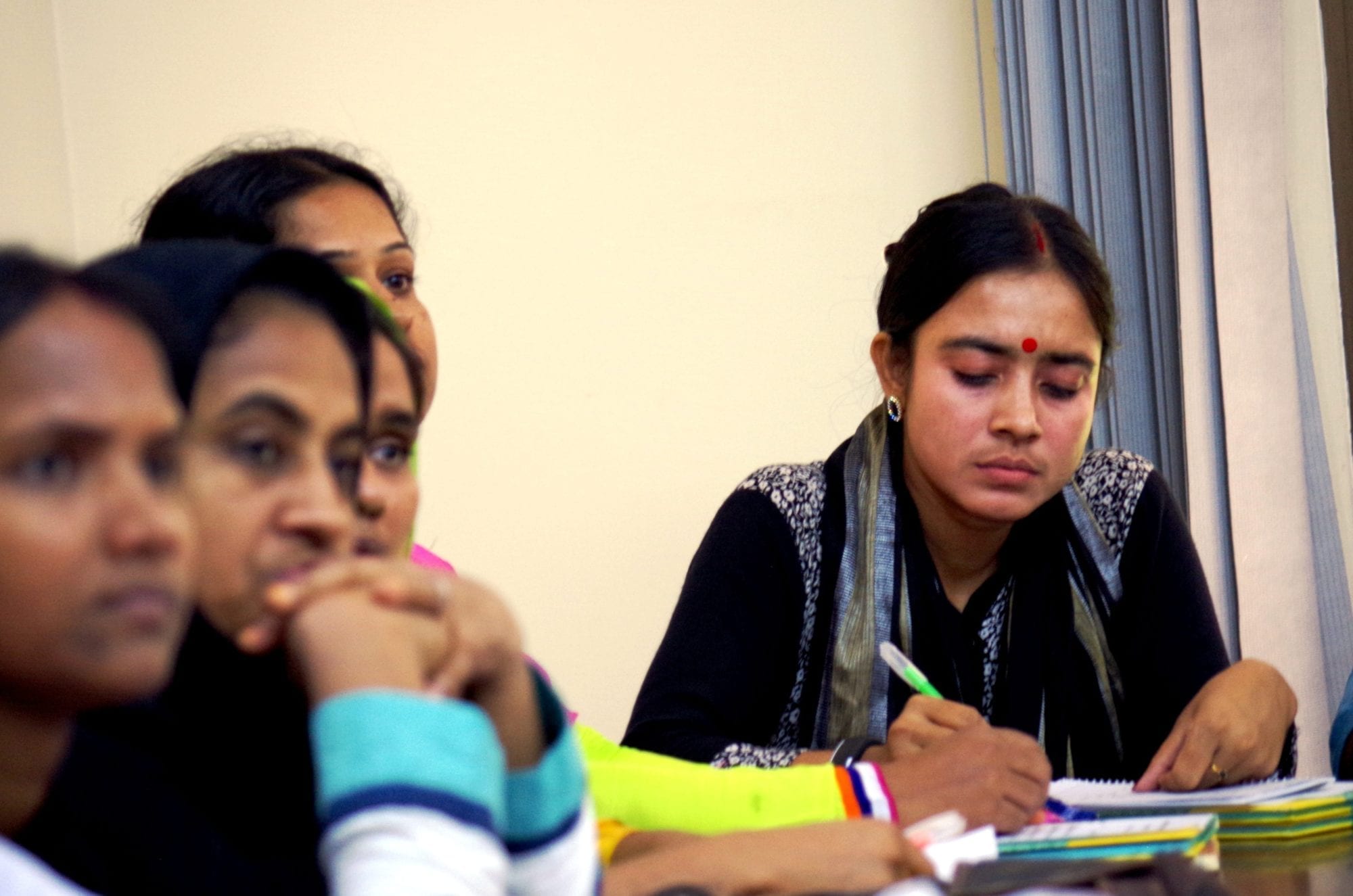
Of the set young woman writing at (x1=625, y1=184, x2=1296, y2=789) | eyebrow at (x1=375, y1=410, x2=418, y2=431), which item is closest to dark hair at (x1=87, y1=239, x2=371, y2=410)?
eyebrow at (x1=375, y1=410, x2=418, y2=431)

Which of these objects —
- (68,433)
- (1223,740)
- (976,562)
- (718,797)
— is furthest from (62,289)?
(976,562)

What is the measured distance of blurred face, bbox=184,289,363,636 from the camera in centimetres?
70

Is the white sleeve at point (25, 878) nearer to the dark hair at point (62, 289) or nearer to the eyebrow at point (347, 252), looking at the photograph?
the dark hair at point (62, 289)

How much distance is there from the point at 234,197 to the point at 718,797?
0.71 metres

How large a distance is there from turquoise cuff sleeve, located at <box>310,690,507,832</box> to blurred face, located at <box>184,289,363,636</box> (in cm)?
17

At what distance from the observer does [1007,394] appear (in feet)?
5.63

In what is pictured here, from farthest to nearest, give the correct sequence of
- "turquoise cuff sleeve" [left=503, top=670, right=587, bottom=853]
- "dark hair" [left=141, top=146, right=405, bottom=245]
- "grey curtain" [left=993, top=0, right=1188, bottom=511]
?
"grey curtain" [left=993, top=0, right=1188, bottom=511] → "dark hair" [left=141, top=146, right=405, bottom=245] → "turquoise cuff sleeve" [left=503, top=670, right=587, bottom=853]

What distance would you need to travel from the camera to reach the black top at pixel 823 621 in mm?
1674

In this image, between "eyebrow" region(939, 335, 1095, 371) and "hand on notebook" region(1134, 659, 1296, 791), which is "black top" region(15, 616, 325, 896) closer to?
"hand on notebook" region(1134, 659, 1296, 791)

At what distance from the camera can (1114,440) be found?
2602 mm

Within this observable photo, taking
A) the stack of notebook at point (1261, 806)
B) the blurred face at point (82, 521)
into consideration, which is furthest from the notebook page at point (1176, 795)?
the blurred face at point (82, 521)

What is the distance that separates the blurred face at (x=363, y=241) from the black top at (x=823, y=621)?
0.44 metres

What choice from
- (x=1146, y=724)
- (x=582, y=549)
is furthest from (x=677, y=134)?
(x=1146, y=724)

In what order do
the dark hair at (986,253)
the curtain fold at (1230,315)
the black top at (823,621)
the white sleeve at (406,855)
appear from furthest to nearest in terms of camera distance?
the curtain fold at (1230,315) < the dark hair at (986,253) < the black top at (823,621) < the white sleeve at (406,855)
